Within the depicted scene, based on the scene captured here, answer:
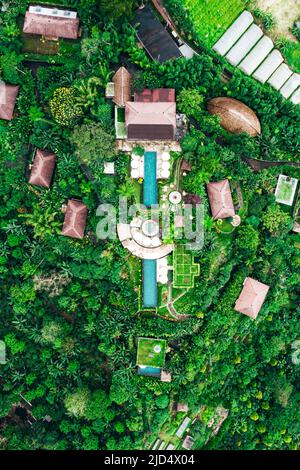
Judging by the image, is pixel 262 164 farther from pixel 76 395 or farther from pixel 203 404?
pixel 76 395

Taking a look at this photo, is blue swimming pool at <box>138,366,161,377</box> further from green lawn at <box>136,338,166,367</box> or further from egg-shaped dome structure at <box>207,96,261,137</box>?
egg-shaped dome structure at <box>207,96,261,137</box>

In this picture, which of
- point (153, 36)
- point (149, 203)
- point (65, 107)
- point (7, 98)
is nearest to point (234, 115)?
point (153, 36)

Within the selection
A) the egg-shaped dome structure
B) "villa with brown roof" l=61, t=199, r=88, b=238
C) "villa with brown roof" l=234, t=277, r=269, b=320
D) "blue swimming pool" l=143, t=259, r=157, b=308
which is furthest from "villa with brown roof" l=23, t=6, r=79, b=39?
"villa with brown roof" l=234, t=277, r=269, b=320

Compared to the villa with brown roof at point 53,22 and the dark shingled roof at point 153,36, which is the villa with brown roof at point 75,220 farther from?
the villa with brown roof at point 53,22

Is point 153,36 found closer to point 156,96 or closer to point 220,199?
point 156,96

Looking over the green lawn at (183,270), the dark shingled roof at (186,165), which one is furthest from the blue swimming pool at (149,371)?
the dark shingled roof at (186,165)

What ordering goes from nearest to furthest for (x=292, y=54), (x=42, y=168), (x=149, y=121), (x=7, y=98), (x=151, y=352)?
(x=149, y=121) → (x=151, y=352) → (x=42, y=168) → (x=7, y=98) → (x=292, y=54)
